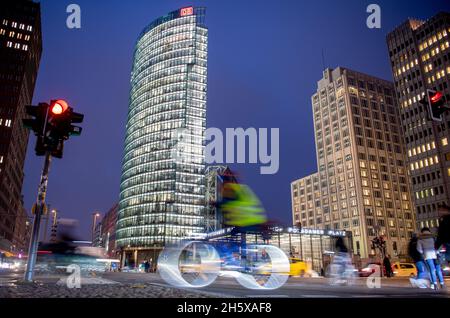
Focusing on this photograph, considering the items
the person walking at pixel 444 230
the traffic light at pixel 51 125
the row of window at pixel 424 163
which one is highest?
the row of window at pixel 424 163

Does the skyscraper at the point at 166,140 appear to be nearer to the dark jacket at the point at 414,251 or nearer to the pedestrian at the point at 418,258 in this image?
the pedestrian at the point at 418,258

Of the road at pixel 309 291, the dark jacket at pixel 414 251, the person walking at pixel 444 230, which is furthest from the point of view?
the dark jacket at pixel 414 251

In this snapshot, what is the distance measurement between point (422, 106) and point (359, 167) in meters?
26.0

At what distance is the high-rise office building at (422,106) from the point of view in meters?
84.3

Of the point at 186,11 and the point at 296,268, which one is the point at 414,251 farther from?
the point at 186,11

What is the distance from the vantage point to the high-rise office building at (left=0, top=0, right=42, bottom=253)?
102188 mm

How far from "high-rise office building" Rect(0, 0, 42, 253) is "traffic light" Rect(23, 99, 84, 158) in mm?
105772

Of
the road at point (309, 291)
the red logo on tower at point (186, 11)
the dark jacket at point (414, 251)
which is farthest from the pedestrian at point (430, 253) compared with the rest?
the red logo on tower at point (186, 11)

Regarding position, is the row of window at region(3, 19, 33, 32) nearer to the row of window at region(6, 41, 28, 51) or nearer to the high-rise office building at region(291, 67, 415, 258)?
the row of window at region(6, 41, 28, 51)

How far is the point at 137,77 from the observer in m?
127

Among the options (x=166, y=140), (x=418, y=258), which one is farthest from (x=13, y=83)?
(x=418, y=258)

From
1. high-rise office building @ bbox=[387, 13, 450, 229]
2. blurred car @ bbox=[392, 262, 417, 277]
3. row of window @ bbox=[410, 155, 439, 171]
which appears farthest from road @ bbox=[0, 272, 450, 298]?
row of window @ bbox=[410, 155, 439, 171]

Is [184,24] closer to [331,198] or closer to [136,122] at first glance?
[136,122]

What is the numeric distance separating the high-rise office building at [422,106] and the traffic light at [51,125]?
296ft
